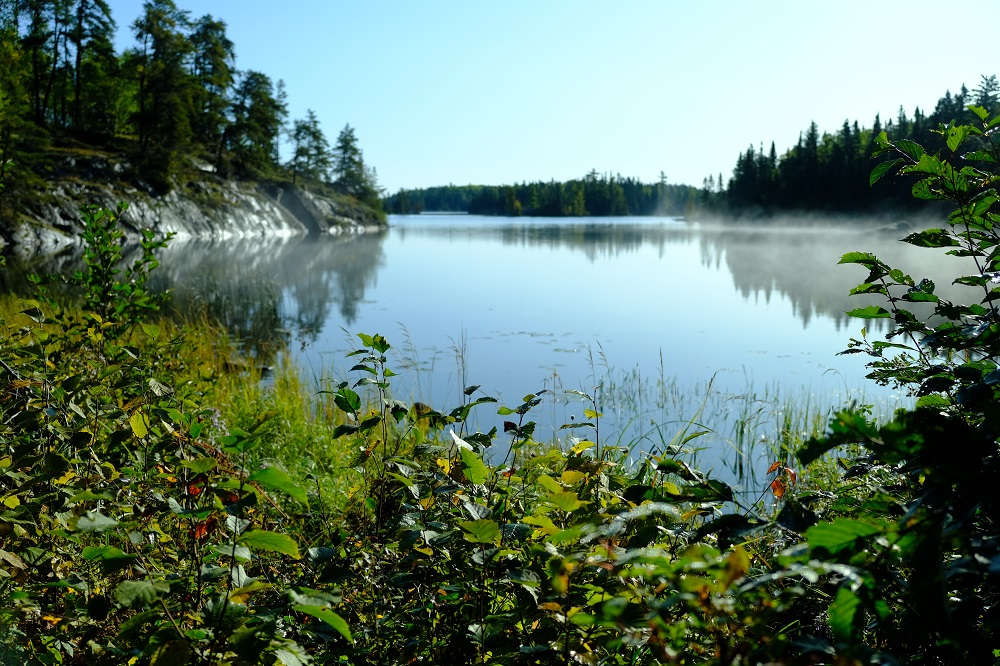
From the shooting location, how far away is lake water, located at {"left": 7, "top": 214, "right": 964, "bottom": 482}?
8.17m

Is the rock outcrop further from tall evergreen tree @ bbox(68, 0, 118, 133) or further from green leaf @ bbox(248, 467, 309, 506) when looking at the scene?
green leaf @ bbox(248, 467, 309, 506)

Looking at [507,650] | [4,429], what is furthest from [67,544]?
[507,650]

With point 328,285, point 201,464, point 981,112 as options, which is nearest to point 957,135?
point 981,112

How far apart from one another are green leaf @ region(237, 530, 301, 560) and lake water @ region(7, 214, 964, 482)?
1891mm

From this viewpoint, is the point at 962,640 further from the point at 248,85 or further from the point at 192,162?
the point at 248,85

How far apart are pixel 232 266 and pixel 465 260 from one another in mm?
10129

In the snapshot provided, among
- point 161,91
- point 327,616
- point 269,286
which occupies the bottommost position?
point 269,286

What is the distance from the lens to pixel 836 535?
0.80m

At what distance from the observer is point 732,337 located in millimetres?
12898

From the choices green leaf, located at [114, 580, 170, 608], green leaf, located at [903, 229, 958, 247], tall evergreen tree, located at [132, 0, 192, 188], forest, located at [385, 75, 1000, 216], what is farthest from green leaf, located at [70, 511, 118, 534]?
tall evergreen tree, located at [132, 0, 192, 188]

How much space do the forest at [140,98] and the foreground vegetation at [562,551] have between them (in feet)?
110

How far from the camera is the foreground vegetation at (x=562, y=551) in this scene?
83cm

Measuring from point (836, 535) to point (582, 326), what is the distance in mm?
13108

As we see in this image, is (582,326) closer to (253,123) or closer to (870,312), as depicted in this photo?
(870,312)
